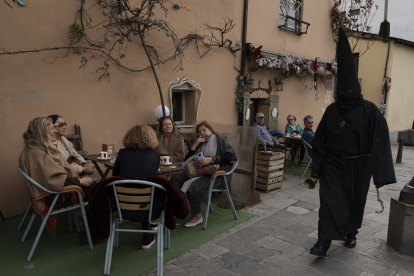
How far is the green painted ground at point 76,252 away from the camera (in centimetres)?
314

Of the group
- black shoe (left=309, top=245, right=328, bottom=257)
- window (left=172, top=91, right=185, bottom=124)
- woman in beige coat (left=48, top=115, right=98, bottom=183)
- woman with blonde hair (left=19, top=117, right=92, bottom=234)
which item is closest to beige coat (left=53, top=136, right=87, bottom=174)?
woman in beige coat (left=48, top=115, right=98, bottom=183)

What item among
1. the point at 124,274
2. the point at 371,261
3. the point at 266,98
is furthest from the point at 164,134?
the point at 266,98

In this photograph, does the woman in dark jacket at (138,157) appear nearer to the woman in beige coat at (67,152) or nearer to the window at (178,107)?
the woman in beige coat at (67,152)

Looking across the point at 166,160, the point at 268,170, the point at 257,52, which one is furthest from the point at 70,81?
the point at 257,52

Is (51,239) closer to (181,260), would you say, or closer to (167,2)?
(181,260)

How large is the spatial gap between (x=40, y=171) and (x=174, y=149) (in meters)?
2.14

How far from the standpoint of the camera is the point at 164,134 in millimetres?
5141

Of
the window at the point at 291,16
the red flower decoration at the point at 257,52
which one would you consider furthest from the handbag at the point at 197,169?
the window at the point at 291,16

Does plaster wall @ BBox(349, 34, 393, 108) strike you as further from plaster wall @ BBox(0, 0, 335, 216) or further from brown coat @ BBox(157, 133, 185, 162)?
brown coat @ BBox(157, 133, 185, 162)

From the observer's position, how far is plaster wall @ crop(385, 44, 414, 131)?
15.0m

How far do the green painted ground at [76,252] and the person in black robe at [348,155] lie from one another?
4.66 ft

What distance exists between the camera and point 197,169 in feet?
14.3

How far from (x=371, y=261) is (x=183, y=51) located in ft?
16.3

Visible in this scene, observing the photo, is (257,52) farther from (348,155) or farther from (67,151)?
(67,151)
